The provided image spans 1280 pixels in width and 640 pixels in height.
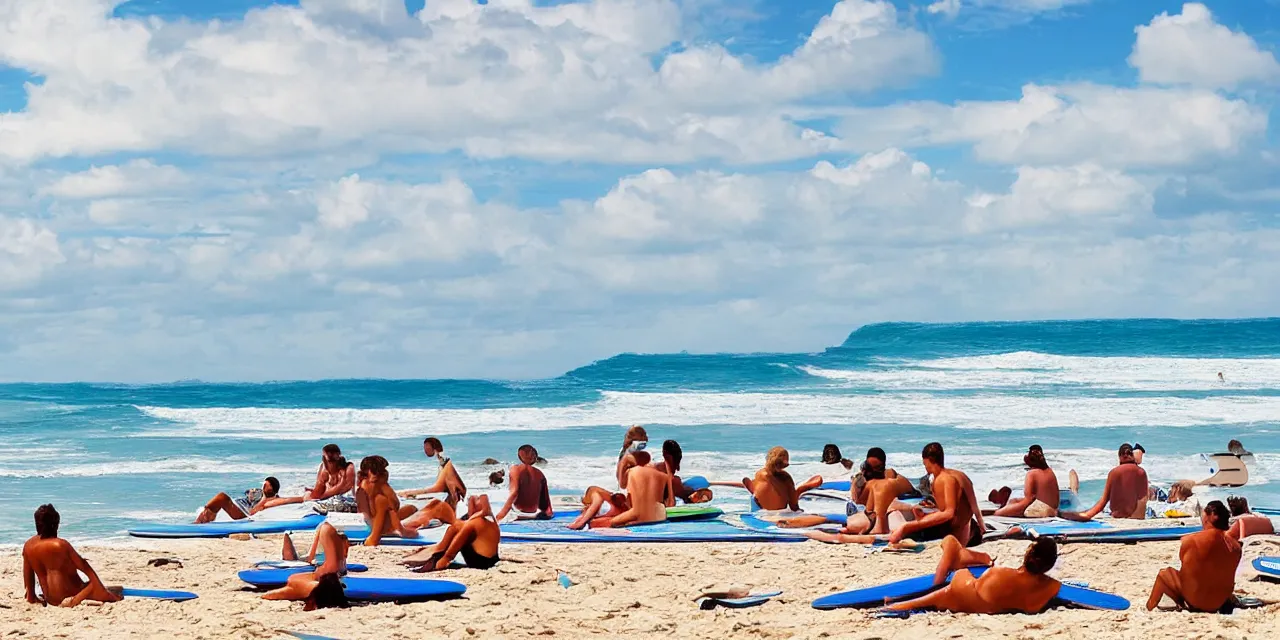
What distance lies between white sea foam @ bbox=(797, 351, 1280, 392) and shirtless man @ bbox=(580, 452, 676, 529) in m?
30.6

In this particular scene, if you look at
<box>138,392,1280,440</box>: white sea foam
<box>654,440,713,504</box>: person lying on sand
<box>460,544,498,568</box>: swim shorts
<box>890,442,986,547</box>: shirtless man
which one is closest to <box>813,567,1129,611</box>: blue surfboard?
<box>890,442,986,547</box>: shirtless man

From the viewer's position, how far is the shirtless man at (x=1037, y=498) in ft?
38.1

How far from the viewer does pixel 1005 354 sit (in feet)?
179

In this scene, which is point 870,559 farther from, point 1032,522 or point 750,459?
point 750,459

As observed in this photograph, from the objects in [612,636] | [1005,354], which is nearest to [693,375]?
[1005,354]

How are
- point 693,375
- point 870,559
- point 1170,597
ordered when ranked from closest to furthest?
point 1170,597 → point 870,559 → point 693,375

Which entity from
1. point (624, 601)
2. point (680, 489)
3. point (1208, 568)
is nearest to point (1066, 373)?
point (680, 489)

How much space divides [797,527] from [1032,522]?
2057 millimetres

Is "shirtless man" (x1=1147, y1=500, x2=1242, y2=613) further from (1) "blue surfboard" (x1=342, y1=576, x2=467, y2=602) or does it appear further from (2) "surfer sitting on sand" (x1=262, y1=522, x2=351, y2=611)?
(2) "surfer sitting on sand" (x1=262, y1=522, x2=351, y2=611)

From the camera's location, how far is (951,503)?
9.74 meters

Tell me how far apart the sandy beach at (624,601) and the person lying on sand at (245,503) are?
147cm

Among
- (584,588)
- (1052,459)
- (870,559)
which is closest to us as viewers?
(584,588)

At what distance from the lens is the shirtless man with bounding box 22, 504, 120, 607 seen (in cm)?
857

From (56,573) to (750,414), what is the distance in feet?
86.4
